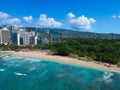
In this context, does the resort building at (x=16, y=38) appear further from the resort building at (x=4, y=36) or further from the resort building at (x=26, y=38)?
the resort building at (x=4, y=36)

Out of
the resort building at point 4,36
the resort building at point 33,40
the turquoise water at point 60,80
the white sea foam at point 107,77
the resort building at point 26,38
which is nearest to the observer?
the turquoise water at point 60,80

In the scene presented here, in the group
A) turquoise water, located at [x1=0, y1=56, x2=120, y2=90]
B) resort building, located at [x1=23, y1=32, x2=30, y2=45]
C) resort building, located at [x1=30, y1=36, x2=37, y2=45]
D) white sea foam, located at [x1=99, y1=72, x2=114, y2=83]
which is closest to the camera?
turquoise water, located at [x1=0, y1=56, x2=120, y2=90]

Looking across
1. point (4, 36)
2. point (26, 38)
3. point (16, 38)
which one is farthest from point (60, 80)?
point (4, 36)

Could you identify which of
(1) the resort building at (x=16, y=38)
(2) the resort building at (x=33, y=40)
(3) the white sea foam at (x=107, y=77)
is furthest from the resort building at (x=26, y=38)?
(3) the white sea foam at (x=107, y=77)

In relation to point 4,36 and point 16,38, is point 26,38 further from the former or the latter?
point 4,36

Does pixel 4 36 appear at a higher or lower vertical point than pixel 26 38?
higher

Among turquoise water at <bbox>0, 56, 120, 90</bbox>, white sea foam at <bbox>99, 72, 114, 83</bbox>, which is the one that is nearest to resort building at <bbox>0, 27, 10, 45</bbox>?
turquoise water at <bbox>0, 56, 120, 90</bbox>

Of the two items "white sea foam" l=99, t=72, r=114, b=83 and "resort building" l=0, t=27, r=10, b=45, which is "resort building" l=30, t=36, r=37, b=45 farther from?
"white sea foam" l=99, t=72, r=114, b=83

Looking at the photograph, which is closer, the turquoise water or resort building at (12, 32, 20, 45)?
the turquoise water

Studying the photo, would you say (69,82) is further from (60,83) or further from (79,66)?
(79,66)

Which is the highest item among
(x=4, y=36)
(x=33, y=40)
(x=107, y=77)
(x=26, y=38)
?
(x=4, y=36)

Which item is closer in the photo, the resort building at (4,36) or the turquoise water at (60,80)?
the turquoise water at (60,80)
